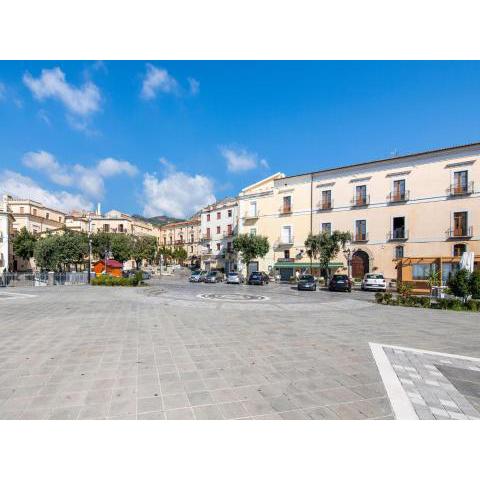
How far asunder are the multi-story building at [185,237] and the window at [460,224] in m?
47.3

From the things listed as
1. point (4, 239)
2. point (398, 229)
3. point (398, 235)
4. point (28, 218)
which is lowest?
point (4, 239)

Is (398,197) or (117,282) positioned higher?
(398,197)

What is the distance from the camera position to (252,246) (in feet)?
113

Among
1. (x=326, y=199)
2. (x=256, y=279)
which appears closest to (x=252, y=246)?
(x=256, y=279)

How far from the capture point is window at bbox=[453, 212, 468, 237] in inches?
984

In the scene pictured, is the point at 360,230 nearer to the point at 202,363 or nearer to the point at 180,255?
the point at 202,363

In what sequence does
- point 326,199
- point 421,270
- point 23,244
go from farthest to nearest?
point 23,244 < point 326,199 < point 421,270

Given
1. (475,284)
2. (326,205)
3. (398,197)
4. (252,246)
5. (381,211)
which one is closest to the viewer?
(475,284)

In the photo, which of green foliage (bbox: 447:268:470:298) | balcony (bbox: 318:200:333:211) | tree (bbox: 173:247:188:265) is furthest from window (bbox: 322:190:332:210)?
tree (bbox: 173:247:188:265)

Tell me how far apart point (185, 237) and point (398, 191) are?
51089 mm

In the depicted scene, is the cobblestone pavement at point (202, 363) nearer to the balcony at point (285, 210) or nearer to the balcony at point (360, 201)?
the balcony at point (360, 201)

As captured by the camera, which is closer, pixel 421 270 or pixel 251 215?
pixel 421 270

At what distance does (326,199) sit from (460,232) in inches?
514
